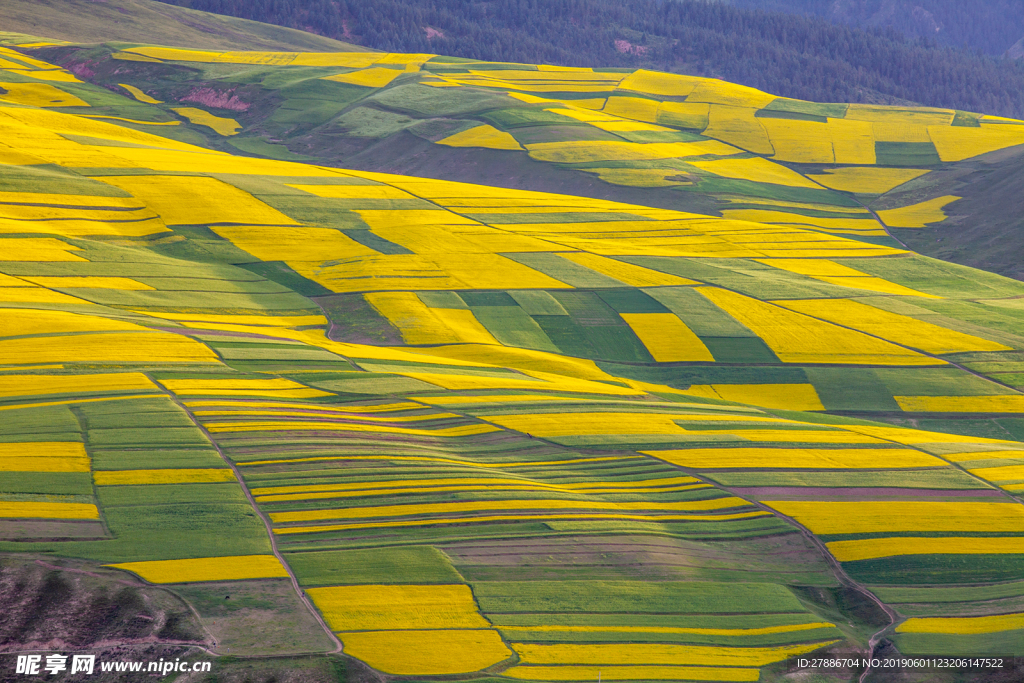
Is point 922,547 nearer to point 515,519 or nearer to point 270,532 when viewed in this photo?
point 515,519

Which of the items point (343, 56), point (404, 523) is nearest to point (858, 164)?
point (343, 56)

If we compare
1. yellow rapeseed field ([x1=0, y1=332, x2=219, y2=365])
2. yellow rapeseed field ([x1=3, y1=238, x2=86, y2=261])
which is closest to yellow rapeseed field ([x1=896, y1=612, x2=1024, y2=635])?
yellow rapeseed field ([x1=0, y1=332, x2=219, y2=365])

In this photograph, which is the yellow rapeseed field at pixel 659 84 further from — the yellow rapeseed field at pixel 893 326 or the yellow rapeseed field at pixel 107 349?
the yellow rapeseed field at pixel 107 349

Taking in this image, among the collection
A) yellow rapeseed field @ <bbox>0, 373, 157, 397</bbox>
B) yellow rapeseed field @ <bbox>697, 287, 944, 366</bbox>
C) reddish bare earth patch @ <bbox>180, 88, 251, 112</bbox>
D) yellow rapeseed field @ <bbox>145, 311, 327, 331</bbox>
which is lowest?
yellow rapeseed field @ <bbox>145, 311, 327, 331</bbox>

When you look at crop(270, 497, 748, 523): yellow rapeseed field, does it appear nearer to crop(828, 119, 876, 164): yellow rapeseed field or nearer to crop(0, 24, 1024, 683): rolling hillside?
crop(0, 24, 1024, 683): rolling hillside

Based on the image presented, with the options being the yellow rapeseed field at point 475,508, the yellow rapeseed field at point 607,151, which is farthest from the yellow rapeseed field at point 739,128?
the yellow rapeseed field at point 475,508
